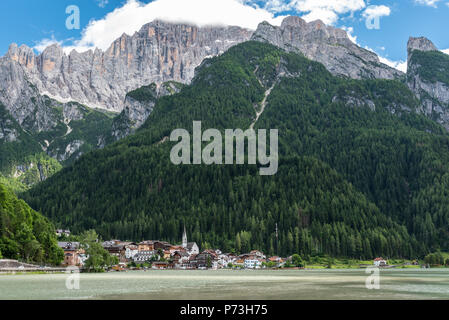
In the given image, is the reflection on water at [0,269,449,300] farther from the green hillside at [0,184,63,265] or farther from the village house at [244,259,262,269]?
the village house at [244,259,262,269]

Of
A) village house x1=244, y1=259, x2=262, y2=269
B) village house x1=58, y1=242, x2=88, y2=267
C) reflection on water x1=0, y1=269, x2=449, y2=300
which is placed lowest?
village house x1=244, y1=259, x2=262, y2=269

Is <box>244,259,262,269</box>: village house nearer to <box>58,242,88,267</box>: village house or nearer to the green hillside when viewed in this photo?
<box>58,242,88,267</box>: village house

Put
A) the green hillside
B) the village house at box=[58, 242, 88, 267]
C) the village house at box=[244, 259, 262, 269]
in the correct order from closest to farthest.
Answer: the green hillside < the village house at box=[58, 242, 88, 267] < the village house at box=[244, 259, 262, 269]

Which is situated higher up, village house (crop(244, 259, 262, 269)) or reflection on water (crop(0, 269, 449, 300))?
reflection on water (crop(0, 269, 449, 300))

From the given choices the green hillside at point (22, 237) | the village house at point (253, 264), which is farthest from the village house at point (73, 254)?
the village house at point (253, 264)

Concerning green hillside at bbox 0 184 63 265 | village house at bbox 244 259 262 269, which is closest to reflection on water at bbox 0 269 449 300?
green hillside at bbox 0 184 63 265

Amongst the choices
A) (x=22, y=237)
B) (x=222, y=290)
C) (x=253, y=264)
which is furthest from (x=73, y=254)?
(x=222, y=290)

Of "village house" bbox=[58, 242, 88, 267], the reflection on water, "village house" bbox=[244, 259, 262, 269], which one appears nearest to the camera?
the reflection on water

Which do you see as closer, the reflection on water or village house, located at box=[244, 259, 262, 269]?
the reflection on water

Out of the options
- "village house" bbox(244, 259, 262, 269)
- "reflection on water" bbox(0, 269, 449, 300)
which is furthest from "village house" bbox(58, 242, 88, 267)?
"reflection on water" bbox(0, 269, 449, 300)

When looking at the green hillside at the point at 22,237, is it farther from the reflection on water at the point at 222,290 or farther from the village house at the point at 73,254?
the reflection on water at the point at 222,290
